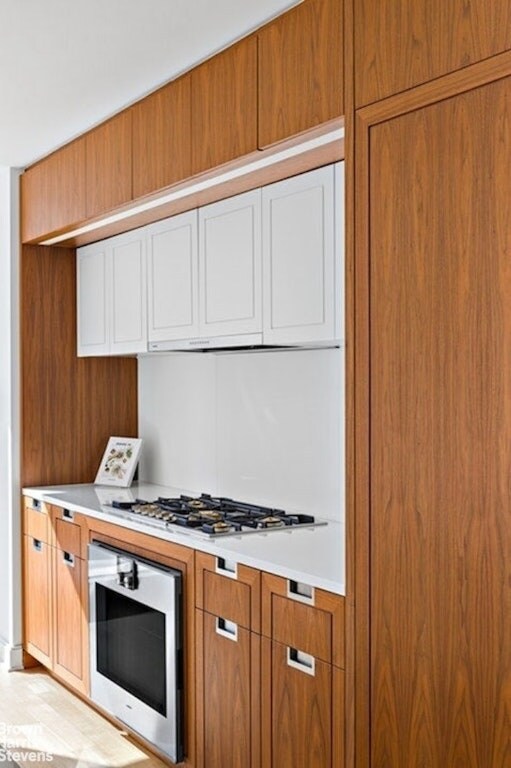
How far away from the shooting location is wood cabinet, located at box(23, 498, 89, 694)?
383 cm

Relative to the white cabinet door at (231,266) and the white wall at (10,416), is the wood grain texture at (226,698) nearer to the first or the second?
the white cabinet door at (231,266)

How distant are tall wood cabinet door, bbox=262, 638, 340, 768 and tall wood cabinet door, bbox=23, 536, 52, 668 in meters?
1.84

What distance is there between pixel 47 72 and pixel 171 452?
1.95m

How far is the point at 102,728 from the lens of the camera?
365cm

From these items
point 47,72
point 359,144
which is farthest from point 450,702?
point 47,72

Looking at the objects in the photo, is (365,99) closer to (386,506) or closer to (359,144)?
(359,144)

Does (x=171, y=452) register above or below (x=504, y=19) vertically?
below

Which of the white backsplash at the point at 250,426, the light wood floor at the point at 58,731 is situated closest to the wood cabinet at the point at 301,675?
the white backsplash at the point at 250,426

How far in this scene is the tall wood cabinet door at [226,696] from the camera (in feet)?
8.80

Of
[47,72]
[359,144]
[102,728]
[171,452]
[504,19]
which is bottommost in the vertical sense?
[102,728]

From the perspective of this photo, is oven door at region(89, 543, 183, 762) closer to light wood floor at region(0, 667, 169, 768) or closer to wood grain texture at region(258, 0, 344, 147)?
light wood floor at region(0, 667, 169, 768)

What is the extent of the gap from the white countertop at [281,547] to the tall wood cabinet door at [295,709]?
24 centimetres

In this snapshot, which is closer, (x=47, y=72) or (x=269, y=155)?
(x=269, y=155)

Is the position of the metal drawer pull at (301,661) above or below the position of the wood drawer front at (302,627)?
below
